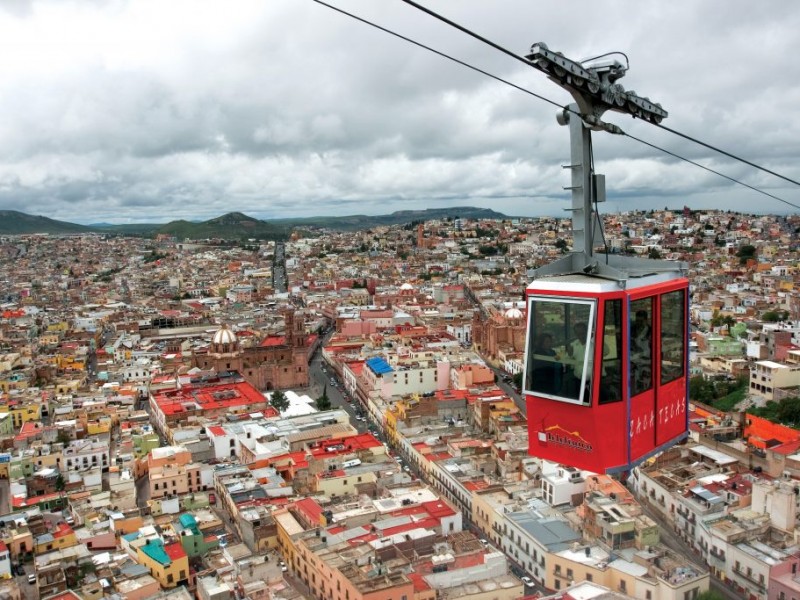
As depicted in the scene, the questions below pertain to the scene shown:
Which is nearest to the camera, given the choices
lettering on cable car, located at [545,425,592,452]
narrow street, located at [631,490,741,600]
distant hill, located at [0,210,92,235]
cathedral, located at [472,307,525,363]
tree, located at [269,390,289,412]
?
lettering on cable car, located at [545,425,592,452]

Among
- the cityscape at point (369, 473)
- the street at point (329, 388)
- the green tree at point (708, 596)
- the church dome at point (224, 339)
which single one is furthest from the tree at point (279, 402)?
the green tree at point (708, 596)

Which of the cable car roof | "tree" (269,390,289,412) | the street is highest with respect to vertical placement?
the cable car roof

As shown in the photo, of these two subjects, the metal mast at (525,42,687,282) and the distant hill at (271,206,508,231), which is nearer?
the metal mast at (525,42,687,282)

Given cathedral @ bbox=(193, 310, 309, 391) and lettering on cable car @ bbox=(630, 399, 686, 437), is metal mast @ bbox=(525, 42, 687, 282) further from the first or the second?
cathedral @ bbox=(193, 310, 309, 391)

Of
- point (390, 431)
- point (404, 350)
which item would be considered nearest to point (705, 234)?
point (404, 350)

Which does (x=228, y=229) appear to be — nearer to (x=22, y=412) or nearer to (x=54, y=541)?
(x=22, y=412)

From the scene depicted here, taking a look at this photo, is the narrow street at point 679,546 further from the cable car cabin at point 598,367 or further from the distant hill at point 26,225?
the distant hill at point 26,225

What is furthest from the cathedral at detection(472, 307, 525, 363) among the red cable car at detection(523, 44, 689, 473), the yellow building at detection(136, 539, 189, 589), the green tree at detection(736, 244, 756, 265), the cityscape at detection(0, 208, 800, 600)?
the green tree at detection(736, 244, 756, 265)

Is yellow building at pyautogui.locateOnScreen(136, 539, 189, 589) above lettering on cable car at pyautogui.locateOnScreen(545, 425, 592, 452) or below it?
below
